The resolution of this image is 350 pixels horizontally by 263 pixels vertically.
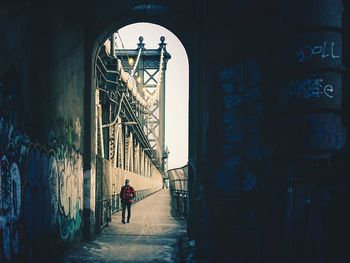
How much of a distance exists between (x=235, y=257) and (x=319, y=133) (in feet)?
8.51

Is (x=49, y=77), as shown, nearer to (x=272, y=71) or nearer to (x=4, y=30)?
(x=4, y=30)

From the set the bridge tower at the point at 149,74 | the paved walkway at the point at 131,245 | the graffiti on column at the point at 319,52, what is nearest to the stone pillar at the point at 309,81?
the graffiti on column at the point at 319,52

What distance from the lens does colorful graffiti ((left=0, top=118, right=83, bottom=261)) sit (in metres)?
5.82

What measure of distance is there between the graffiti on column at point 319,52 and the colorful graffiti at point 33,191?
501 centimetres

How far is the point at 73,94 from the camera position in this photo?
10.3 m

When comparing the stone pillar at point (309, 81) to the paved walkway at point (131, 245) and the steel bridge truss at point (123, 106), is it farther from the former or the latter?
the steel bridge truss at point (123, 106)

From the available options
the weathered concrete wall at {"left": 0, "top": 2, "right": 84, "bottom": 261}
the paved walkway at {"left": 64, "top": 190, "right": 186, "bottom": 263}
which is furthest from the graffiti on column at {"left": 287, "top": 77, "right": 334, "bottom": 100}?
the weathered concrete wall at {"left": 0, "top": 2, "right": 84, "bottom": 261}

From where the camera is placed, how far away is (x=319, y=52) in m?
7.47

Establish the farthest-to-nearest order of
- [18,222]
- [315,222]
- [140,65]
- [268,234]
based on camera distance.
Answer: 1. [140,65]
2. [18,222]
3. [268,234]
4. [315,222]

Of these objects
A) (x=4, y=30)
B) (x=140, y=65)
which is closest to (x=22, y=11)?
(x=4, y=30)

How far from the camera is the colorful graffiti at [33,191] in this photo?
582 centimetres

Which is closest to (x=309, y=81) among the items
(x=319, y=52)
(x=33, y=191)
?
(x=319, y=52)

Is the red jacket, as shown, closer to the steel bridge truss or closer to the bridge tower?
the steel bridge truss

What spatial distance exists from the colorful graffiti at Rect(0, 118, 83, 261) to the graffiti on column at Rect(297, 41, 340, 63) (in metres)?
5.01
